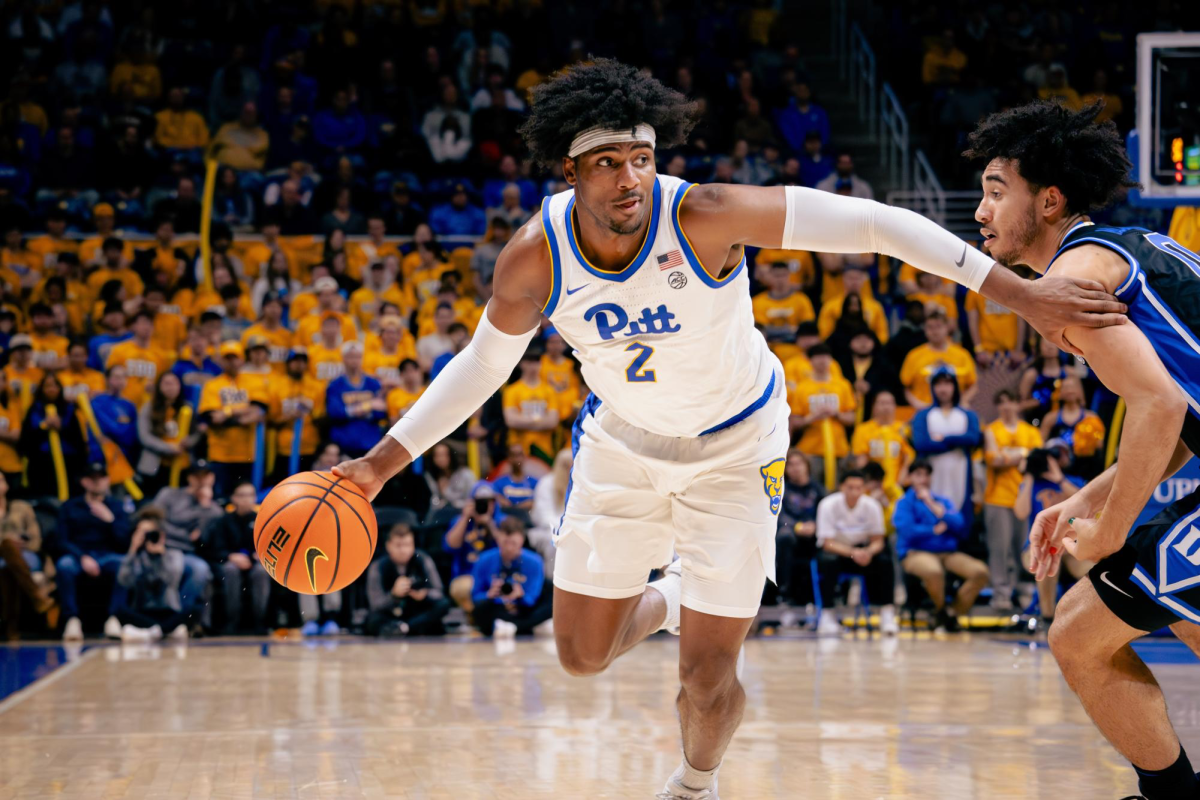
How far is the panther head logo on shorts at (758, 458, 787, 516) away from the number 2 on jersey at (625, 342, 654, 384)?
532 millimetres

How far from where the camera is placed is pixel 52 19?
52.3 feet

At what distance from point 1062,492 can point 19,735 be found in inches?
310

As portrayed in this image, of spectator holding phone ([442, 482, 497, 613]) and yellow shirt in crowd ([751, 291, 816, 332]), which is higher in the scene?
yellow shirt in crowd ([751, 291, 816, 332])

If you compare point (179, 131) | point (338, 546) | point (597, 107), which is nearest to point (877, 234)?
point (597, 107)

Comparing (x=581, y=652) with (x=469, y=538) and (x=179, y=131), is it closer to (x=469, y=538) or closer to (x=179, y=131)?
(x=469, y=538)

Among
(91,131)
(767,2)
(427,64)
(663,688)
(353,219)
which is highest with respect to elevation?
(767,2)

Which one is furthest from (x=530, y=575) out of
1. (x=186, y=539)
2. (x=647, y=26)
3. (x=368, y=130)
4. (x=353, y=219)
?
(x=647, y=26)

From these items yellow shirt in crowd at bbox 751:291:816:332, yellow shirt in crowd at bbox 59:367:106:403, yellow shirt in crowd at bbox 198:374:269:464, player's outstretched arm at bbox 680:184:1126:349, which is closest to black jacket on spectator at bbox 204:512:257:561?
yellow shirt in crowd at bbox 198:374:269:464

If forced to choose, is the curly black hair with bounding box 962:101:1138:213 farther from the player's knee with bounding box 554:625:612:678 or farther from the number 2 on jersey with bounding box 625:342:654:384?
the player's knee with bounding box 554:625:612:678

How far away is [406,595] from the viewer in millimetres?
10609

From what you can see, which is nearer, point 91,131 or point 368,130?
point 91,131

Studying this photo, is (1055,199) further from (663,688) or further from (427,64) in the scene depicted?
(427,64)

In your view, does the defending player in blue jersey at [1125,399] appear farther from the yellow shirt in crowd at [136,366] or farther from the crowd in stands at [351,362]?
the yellow shirt in crowd at [136,366]

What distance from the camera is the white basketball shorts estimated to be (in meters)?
4.41
